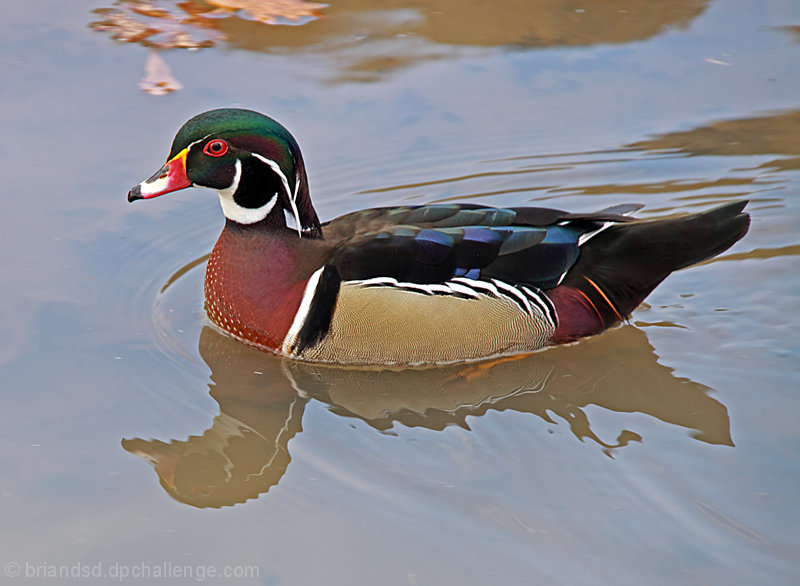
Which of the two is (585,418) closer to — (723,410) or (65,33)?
(723,410)

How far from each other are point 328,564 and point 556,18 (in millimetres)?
5684

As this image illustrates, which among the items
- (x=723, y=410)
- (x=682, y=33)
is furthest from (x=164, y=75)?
Answer: (x=723, y=410)

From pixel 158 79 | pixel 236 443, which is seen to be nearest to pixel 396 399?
pixel 236 443

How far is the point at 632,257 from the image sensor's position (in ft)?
17.2

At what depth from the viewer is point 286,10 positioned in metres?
8.34

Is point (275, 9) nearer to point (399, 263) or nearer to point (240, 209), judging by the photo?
point (240, 209)

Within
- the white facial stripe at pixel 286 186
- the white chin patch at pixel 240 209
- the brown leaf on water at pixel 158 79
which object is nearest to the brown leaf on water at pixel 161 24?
the brown leaf on water at pixel 158 79

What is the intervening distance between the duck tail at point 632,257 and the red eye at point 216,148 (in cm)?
169

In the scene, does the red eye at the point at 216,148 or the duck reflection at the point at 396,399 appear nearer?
the duck reflection at the point at 396,399

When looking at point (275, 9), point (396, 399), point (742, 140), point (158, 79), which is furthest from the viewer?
point (275, 9)

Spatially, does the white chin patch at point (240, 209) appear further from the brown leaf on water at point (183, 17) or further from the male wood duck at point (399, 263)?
the brown leaf on water at point (183, 17)

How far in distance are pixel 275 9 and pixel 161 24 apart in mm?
891

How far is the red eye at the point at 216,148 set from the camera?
16.3ft

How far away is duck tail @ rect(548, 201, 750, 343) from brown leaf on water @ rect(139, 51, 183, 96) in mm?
3491
